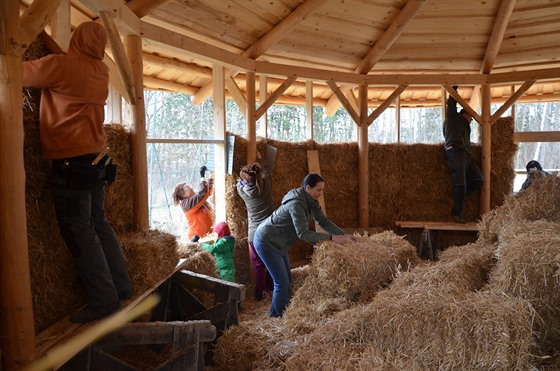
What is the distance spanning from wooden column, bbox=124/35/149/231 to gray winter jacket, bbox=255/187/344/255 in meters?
1.21

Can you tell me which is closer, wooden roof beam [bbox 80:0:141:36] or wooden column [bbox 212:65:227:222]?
wooden roof beam [bbox 80:0:141:36]

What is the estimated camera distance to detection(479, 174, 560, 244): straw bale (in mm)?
4676

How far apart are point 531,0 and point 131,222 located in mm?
5906

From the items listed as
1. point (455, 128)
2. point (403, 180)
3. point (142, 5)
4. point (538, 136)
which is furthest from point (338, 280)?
point (538, 136)

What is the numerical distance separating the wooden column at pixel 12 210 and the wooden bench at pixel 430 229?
5.96m

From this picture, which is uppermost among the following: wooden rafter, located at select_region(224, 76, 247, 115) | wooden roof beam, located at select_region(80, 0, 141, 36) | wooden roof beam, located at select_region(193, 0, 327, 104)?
wooden roof beam, located at select_region(193, 0, 327, 104)

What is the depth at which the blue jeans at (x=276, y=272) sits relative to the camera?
453cm

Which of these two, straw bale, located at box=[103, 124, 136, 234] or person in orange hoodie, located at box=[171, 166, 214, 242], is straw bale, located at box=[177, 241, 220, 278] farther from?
straw bale, located at box=[103, 124, 136, 234]

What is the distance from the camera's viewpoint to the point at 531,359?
3.01 m

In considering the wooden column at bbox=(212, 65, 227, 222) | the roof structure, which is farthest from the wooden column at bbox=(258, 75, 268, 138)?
the wooden column at bbox=(212, 65, 227, 222)

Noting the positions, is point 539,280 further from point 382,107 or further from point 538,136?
point 538,136

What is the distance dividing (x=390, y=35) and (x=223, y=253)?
12.8 feet

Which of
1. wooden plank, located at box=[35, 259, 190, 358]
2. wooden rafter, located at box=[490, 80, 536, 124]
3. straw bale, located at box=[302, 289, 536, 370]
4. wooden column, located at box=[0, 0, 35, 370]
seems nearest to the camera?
wooden column, located at box=[0, 0, 35, 370]

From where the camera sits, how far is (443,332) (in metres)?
2.91
